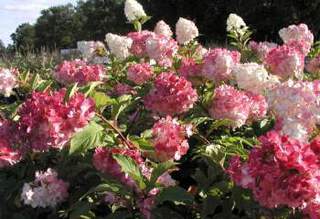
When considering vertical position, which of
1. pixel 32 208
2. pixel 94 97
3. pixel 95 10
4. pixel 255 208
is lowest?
pixel 95 10

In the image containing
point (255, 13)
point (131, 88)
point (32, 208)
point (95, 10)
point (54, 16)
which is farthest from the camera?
point (54, 16)

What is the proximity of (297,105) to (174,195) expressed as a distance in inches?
19.8

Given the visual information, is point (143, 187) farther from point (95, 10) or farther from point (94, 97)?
point (95, 10)

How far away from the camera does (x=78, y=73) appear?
11.5 feet

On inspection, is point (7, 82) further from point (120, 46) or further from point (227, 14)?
point (227, 14)

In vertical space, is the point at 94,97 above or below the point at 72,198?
above

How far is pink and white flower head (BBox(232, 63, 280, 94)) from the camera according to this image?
2857 mm

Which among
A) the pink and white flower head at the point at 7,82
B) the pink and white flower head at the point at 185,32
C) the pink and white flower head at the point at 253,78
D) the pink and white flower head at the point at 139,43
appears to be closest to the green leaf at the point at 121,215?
the pink and white flower head at the point at 253,78

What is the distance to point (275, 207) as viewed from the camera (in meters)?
1.96

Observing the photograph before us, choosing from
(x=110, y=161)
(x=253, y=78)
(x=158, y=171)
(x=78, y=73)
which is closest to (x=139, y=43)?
(x=78, y=73)

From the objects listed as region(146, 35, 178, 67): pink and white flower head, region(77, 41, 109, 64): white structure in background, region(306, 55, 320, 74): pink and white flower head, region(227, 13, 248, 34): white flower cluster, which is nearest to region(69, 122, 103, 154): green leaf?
region(146, 35, 178, 67): pink and white flower head

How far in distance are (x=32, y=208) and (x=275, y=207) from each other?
41.3 inches

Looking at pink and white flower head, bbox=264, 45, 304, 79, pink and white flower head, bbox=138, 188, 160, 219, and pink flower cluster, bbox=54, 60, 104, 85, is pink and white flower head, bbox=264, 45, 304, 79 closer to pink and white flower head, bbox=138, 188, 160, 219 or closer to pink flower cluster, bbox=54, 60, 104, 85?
pink flower cluster, bbox=54, 60, 104, 85


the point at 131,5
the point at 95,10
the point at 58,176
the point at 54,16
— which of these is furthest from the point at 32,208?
the point at 54,16
